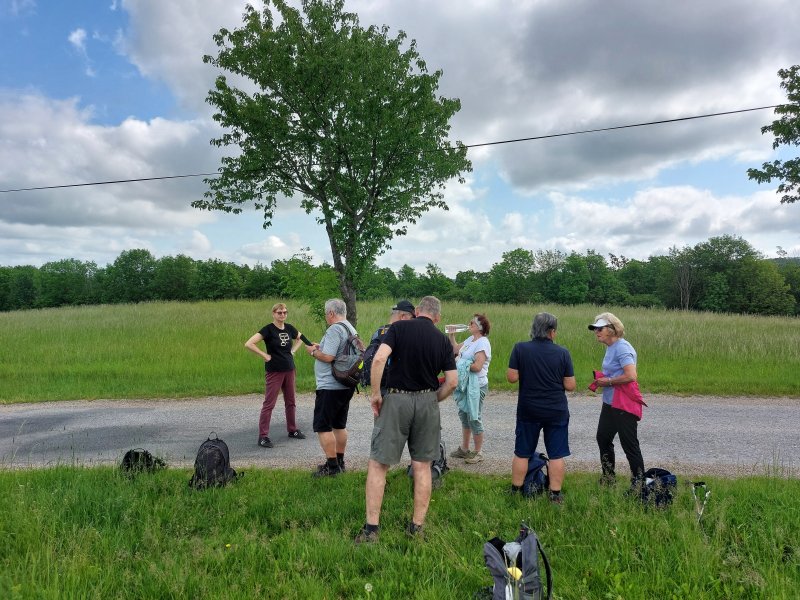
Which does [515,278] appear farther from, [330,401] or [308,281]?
[330,401]

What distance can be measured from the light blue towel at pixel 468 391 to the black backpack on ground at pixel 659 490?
2007 mm

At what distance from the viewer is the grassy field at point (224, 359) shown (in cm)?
993

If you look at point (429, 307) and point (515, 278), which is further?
point (515, 278)

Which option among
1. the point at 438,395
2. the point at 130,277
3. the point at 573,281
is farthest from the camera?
the point at 130,277

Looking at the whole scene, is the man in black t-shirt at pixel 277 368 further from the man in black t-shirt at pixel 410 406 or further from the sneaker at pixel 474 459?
the man in black t-shirt at pixel 410 406

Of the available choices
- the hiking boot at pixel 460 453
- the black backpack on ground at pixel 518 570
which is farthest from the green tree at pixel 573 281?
the black backpack on ground at pixel 518 570

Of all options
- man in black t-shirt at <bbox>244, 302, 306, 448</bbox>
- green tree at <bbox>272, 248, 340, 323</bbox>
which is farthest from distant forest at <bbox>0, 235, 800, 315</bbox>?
man in black t-shirt at <bbox>244, 302, 306, 448</bbox>

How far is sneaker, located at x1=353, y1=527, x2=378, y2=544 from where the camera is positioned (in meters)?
3.44

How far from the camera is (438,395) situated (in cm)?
383

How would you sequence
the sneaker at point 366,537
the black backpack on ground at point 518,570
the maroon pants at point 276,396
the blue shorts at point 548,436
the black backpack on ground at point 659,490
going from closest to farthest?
the black backpack on ground at point 518,570 → the sneaker at point 366,537 → the black backpack on ground at point 659,490 → the blue shorts at point 548,436 → the maroon pants at point 276,396

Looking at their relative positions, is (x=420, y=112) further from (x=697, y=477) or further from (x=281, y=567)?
(x=281, y=567)

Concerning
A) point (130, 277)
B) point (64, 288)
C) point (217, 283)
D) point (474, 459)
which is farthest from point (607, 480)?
point (64, 288)

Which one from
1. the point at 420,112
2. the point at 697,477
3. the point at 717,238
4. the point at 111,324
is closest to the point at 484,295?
the point at 717,238

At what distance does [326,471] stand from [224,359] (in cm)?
905
